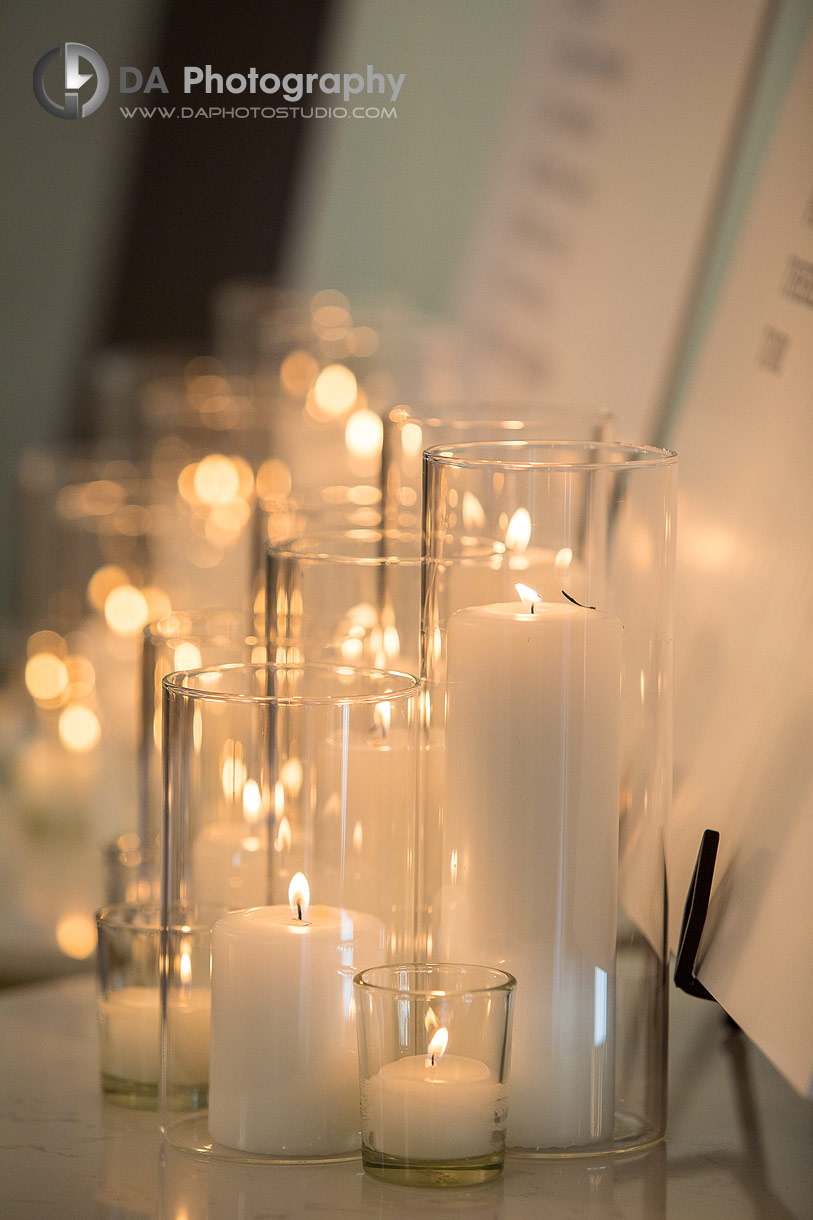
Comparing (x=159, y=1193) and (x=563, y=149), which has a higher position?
(x=563, y=149)

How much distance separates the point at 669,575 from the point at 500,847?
122 mm

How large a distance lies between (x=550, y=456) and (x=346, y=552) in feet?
0.43

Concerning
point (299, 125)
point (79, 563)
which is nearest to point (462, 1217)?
point (79, 563)

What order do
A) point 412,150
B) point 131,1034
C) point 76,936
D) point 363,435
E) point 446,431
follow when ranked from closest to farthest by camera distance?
point 131,1034 → point 446,431 → point 76,936 → point 363,435 → point 412,150

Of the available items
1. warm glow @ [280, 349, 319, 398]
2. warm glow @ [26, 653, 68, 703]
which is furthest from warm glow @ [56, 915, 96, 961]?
warm glow @ [280, 349, 319, 398]

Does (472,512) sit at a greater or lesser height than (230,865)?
greater

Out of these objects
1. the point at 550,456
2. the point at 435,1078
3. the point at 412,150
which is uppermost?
the point at 412,150

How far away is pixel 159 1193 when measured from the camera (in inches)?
21.2

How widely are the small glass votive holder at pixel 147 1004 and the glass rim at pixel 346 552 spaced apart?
17 cm

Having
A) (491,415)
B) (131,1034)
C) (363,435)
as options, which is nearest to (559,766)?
(131,1034)

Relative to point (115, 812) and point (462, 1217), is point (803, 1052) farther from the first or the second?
point (115, 812)

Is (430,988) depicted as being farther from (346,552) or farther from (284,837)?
(346,552)

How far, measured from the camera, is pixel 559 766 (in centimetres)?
55

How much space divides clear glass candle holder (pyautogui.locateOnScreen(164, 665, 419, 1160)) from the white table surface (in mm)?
22
